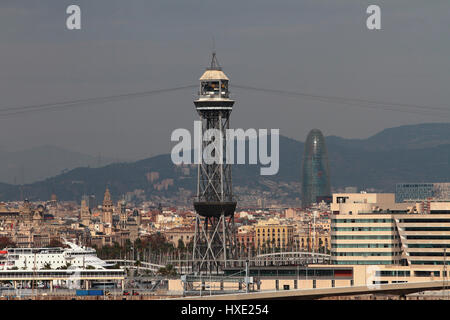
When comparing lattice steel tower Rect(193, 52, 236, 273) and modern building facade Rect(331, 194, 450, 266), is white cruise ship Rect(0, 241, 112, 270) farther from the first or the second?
modern building facade Rect(331, 194, 450, 266)

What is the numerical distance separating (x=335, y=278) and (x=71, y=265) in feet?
157

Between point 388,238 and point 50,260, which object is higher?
point 388,238

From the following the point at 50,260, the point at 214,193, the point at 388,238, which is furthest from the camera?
the point at 50,260

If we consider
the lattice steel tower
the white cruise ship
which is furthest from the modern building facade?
the white cruise ship

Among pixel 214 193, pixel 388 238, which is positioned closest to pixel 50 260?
pixel 214 193

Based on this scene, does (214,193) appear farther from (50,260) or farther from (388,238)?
(50,260)

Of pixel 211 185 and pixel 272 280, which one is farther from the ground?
pixel 211 185

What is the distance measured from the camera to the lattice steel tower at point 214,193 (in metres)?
144

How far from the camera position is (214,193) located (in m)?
145

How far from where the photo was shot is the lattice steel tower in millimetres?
144250
